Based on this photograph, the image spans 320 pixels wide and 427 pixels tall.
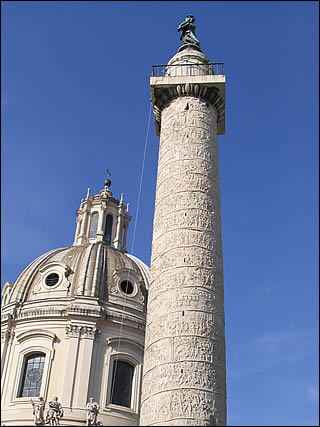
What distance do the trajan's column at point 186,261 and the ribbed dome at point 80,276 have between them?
1168 centimetres

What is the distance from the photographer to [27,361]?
2361 cm

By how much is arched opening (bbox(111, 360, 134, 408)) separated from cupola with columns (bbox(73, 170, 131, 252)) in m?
8.43

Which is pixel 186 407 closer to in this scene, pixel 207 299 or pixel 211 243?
pixel 207 299

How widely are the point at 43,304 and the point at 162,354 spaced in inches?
565

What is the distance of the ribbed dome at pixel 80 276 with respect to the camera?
25.2 meters

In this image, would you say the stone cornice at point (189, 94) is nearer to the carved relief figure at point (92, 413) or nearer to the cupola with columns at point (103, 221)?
the carved relief figure at point (92, 413)

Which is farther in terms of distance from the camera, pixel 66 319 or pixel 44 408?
pixel 66 319

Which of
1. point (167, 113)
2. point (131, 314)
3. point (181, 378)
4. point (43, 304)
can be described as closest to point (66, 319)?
point (43, 304)

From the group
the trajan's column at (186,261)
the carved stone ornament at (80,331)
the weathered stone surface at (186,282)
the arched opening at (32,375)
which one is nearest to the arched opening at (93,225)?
the carved stone ornament at (80,331)

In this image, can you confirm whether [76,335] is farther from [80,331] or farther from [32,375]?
[32,375]

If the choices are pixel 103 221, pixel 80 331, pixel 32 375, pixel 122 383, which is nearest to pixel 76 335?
pixel 80 331

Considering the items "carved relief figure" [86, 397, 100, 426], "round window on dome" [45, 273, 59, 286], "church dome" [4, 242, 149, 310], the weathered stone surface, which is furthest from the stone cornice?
"round window on dome" [45, 273, 59, 286]

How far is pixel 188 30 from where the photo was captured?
17312 millimetres

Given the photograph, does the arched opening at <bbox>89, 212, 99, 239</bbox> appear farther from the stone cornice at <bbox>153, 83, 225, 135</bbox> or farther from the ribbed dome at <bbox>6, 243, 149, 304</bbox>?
the stone cornice at <bbox>153, 83, 225, 135</bbox>
